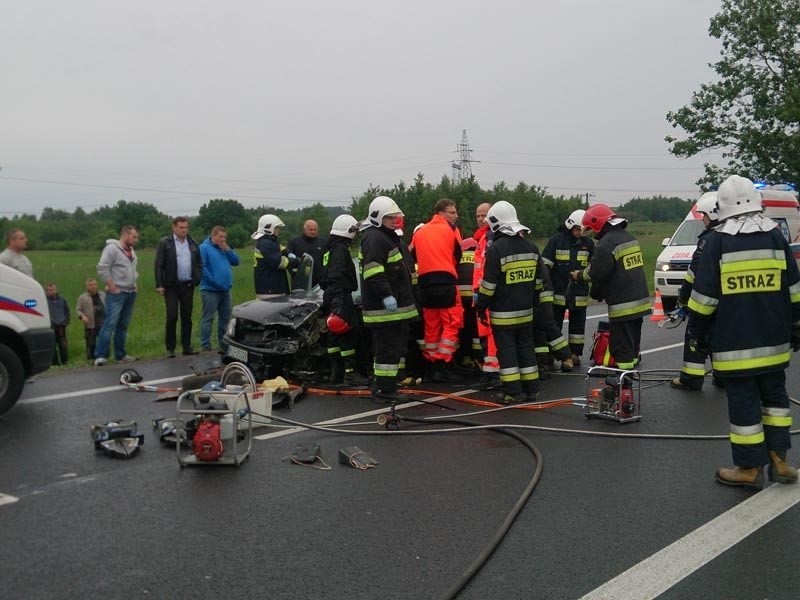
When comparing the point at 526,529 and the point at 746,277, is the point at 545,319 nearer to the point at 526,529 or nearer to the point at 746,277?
the point at 746,277

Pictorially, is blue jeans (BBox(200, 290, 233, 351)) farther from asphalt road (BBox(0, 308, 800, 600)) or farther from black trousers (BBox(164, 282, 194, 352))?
asphalt road (BBox(0, 308, 800, 600))

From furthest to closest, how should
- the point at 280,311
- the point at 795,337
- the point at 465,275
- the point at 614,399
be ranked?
1. the point at 465,275
2. the point at 280,311
3. the point at 614,399
4. the point at 795,337

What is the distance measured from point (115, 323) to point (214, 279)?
1.50 m

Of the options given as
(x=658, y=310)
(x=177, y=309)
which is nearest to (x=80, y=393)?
(x=177, y=309)

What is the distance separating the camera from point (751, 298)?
5242 mm

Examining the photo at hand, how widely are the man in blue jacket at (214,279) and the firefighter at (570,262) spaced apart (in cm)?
464

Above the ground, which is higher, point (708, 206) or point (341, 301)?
point (708, 206)

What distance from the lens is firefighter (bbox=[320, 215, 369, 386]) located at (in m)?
8.45

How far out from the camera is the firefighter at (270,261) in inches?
427

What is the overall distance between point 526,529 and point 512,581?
711 mm

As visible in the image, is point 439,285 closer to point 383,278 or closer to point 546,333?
point 383,278

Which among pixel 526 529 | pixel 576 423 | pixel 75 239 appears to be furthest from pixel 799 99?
pixel 75 239

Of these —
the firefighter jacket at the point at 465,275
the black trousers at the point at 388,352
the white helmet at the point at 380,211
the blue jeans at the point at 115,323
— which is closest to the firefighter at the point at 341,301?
the black trousers at the point at 388,352

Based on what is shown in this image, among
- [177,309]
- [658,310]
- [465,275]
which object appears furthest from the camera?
[658,310]
